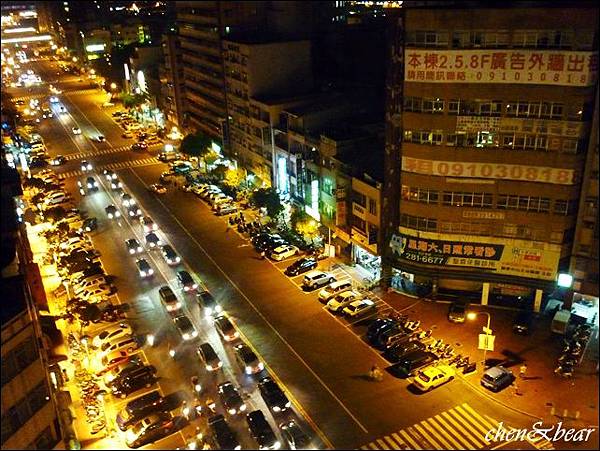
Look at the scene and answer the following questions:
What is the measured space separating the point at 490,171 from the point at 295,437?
30.7m

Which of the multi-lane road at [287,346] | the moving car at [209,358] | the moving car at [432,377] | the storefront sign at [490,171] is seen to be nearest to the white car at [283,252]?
the multi-lane road at [287,346]

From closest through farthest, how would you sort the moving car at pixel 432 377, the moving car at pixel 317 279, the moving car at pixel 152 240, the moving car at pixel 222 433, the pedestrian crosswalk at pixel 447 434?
the pedestrian crosswalk at pixel 447 434 < the moving car at pixel 222 433 < the moving car at pixel 432 377 < the moving car at pixel 317 279 < the moving car at pixel 152 240

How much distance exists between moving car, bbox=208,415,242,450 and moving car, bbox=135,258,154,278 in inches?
1121

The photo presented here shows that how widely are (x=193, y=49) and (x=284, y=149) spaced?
3729 centimetres

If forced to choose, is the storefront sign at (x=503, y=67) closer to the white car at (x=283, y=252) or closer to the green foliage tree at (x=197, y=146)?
the white car at (x=283, y=252)

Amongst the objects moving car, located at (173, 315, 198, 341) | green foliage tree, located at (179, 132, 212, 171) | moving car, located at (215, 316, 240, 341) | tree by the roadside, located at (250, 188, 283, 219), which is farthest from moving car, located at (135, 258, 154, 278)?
green foliage tree, located at (179, 132, 212, 171)

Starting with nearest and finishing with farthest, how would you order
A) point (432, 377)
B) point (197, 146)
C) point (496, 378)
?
point (496, 378), point (432, 377), point (197, 146)

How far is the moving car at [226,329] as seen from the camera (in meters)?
54.1

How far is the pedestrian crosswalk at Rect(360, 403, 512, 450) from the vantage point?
134 ft

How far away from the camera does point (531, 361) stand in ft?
162

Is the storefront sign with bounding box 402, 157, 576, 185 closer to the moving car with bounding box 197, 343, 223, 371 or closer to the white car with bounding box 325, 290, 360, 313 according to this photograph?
the white car with bounding box 325, 290, 360, 313

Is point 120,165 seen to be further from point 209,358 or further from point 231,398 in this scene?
point 231,398

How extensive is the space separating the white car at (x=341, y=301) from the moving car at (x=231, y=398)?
15239 millimetres

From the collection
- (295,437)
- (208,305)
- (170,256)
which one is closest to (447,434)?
(295,437)
